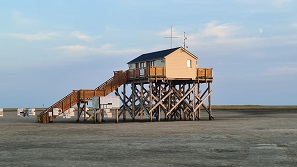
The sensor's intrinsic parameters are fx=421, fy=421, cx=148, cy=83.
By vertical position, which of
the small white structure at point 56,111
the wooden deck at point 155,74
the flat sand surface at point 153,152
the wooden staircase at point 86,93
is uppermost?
the wooden deck at point 155,74

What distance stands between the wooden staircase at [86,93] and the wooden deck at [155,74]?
1.23 m

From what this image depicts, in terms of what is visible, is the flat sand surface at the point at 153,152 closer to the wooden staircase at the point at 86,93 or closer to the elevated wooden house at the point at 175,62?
the wooden staircase at the point at 86,93

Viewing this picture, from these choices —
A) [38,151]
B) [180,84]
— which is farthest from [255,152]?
[180,84]

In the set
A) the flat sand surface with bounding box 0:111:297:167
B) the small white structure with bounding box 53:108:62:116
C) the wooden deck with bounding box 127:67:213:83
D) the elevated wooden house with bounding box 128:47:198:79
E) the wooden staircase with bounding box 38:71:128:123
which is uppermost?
the elevated wooden house with bounding box 128:47:198:79

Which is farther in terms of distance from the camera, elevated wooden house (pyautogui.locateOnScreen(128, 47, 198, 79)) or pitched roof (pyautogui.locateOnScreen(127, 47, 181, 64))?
pitched roof (pyautogui.locateOnScreen(127, 47, 181, 64))

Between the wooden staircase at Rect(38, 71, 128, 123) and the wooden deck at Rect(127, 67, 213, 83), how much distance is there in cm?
123

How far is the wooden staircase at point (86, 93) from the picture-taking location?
44719 millimetres

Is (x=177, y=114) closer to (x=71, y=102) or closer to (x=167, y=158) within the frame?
(x=71, y=102)

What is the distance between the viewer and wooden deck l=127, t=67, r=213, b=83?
45.3 meters

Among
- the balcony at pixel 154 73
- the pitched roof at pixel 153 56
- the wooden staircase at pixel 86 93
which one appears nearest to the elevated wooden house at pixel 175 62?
the pitched roof at pixel 153 56

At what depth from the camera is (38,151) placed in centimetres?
1938

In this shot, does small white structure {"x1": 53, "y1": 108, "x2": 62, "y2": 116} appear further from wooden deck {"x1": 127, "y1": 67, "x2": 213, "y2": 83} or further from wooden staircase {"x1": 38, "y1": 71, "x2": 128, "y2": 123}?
wooden deck {"x1": 127, "y1": 67, "x2": 213, "y2": 83}

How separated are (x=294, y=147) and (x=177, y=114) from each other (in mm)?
32127

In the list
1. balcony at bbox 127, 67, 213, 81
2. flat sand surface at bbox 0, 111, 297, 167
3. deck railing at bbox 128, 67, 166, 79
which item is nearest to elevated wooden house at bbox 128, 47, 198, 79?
deck railing at bbox 128, 67, 166, 79
